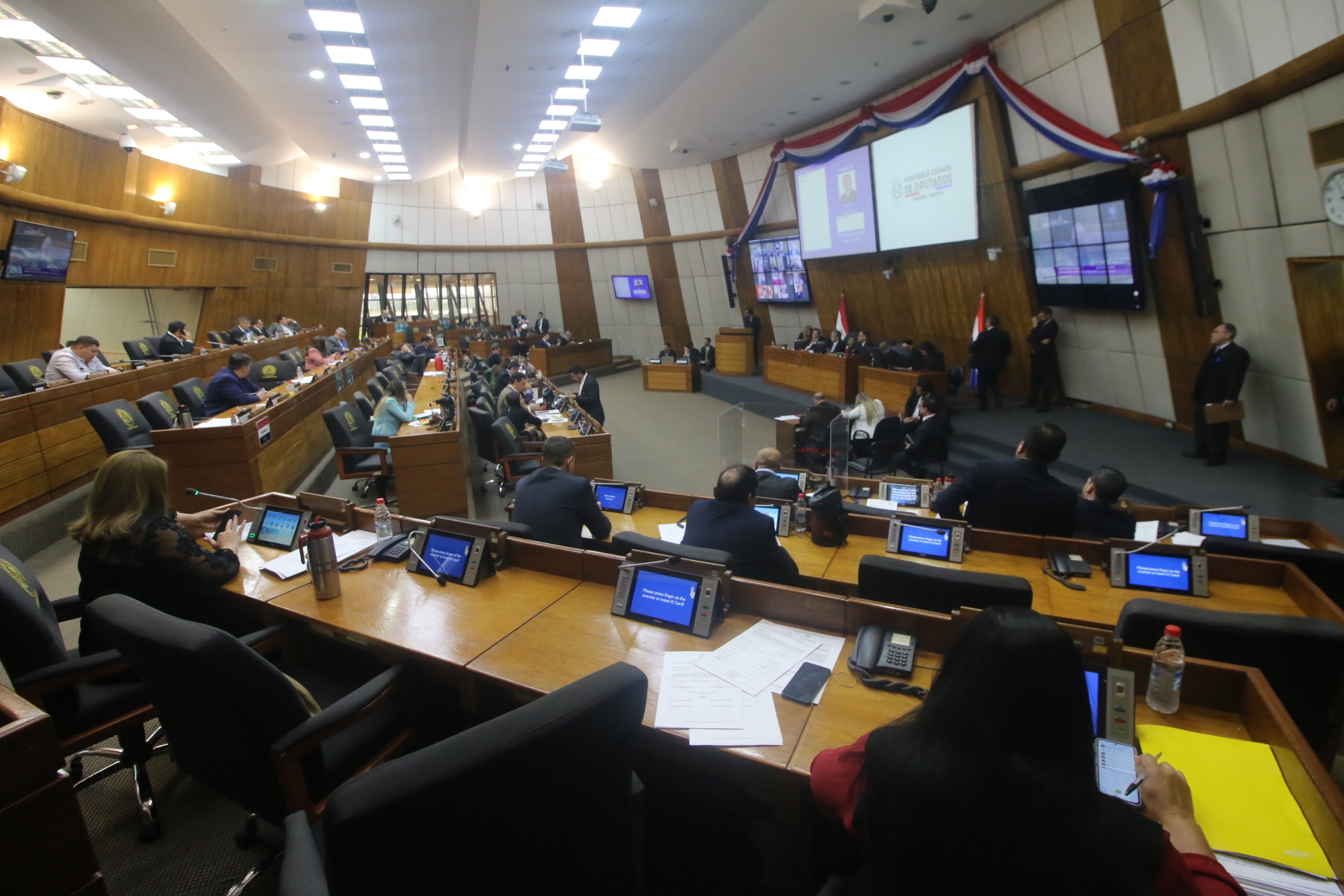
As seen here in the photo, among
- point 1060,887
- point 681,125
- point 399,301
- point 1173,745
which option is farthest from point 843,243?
point 399,301

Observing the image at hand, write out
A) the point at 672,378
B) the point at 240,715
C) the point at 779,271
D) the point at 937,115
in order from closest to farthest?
1. the point at 240,715
2. the point at 937,115
3. the point at 779,271
4. the point at 672,378

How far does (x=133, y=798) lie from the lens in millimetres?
2178

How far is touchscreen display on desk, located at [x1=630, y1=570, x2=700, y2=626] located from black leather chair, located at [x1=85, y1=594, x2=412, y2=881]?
767mm

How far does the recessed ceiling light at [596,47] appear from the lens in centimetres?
756

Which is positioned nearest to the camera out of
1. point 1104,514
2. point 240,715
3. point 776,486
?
point 240,715

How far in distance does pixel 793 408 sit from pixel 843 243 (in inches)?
113

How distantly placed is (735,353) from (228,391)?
28.9 feet

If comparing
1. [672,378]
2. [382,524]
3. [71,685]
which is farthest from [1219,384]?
[672,378]

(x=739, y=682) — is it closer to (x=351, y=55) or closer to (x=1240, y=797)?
(x=1240, y=797)

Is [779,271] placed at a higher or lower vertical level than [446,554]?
higher

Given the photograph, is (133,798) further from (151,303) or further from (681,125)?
(151,303)

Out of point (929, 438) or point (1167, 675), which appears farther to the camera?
point (929, 438)

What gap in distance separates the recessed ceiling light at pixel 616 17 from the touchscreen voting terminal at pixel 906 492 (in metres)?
6.01

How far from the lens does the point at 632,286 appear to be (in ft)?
54.4
